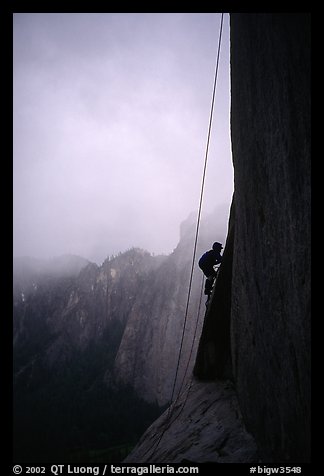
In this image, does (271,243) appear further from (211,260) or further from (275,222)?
(211,260)

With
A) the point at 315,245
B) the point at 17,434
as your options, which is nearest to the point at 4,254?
the point at 315,245

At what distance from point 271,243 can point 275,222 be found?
0.39 m

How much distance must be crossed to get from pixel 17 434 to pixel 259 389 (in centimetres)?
6520

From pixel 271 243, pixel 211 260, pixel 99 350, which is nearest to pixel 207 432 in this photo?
pixel 271 243

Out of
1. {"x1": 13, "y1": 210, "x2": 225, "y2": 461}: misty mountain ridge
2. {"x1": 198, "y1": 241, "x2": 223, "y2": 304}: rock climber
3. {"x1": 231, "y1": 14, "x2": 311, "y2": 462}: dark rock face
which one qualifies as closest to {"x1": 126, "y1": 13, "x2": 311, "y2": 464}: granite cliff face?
{"x1": 231, "y1": 14, "x2": 311, "y2": 462}: dark rock face

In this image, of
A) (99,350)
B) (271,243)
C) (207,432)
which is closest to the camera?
(271,243)

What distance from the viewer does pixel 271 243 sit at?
425cm

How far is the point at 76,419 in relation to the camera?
55469 mm

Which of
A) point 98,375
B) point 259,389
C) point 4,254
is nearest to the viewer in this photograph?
point 4,254

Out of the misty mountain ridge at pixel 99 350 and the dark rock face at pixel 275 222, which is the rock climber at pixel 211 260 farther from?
the misty mountain ridge at pixel 99 350

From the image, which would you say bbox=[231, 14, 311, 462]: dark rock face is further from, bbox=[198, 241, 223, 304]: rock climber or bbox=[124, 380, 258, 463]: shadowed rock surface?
bbox=[198, 241, 223, 304]: rock climber

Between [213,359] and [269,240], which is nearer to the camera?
[269,240]

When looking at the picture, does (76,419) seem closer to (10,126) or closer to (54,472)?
(54,472)

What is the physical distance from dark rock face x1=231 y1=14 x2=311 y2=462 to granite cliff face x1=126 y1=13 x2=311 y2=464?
1cm
